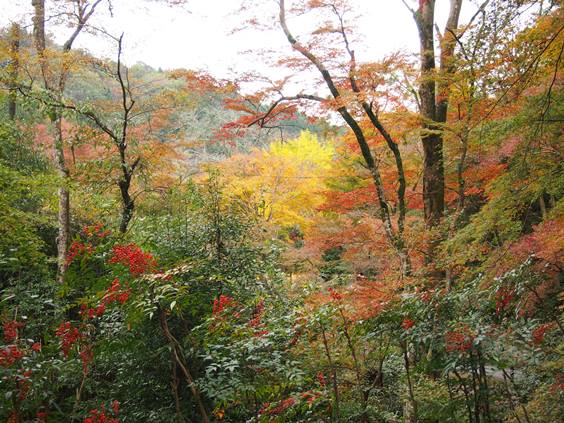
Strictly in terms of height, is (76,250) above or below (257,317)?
above

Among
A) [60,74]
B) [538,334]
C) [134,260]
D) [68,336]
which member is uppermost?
[60,74]

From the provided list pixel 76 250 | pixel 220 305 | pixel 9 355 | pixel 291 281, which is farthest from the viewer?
pixel 291 281

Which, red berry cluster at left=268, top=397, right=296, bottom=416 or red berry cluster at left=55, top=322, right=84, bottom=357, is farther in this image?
red berry cluster at left=268, top=397, right=296, bottom=416

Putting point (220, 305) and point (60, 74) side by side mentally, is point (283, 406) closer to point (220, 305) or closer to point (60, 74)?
point (220, 305)

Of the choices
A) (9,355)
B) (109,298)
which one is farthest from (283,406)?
(9,355)

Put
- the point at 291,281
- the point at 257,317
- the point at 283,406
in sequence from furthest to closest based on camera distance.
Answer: the point at 291,281, the point at 257,317, the point at 283,406

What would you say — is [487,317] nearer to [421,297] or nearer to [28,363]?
[421,297]

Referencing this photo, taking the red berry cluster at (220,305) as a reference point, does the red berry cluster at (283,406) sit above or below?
below

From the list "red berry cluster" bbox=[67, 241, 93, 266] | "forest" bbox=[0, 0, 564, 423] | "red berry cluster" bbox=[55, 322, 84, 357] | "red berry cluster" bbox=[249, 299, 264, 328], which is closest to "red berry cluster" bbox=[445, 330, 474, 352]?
"forest" bbox=[0, 0, 564, 423]

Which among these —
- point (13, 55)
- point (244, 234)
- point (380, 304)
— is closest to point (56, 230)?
point (13, 55)

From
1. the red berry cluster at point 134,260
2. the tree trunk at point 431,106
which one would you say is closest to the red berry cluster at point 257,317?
the red berry cluster at point 134,260

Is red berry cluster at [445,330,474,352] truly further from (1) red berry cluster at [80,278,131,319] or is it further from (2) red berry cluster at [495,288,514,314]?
(1) red berry cluster at [80,278,131,319]

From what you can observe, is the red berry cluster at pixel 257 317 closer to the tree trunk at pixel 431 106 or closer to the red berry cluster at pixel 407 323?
the red berry cluster at pixel 407 323

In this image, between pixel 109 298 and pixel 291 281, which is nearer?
pixel 109 298
